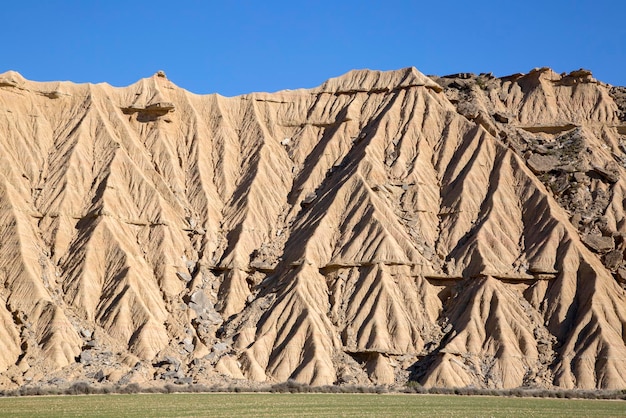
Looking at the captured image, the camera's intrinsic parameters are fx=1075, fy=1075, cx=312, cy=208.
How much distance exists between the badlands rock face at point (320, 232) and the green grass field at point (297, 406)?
1043 cm

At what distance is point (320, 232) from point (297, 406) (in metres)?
30.9

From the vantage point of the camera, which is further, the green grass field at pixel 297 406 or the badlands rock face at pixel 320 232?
the badlands rock face at pixel 320 232

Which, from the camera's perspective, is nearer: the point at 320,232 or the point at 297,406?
the point at 297,406

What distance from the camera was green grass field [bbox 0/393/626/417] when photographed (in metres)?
44.7

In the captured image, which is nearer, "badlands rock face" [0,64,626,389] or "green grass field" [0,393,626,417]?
"green grass field" [0,393,626,417]

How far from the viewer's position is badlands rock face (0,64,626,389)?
70625mm

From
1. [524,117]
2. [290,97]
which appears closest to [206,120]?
[290,97]

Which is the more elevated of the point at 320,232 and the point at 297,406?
the point at 320,232

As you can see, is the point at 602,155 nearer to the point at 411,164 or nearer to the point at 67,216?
the point at 411,164

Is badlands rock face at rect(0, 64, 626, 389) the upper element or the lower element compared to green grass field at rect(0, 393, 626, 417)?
upper

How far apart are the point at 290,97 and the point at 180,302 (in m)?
26.2

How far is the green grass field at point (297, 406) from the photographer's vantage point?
1761 inches

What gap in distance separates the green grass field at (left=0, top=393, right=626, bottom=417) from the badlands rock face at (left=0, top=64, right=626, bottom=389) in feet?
34.2

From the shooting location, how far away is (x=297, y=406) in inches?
1972
